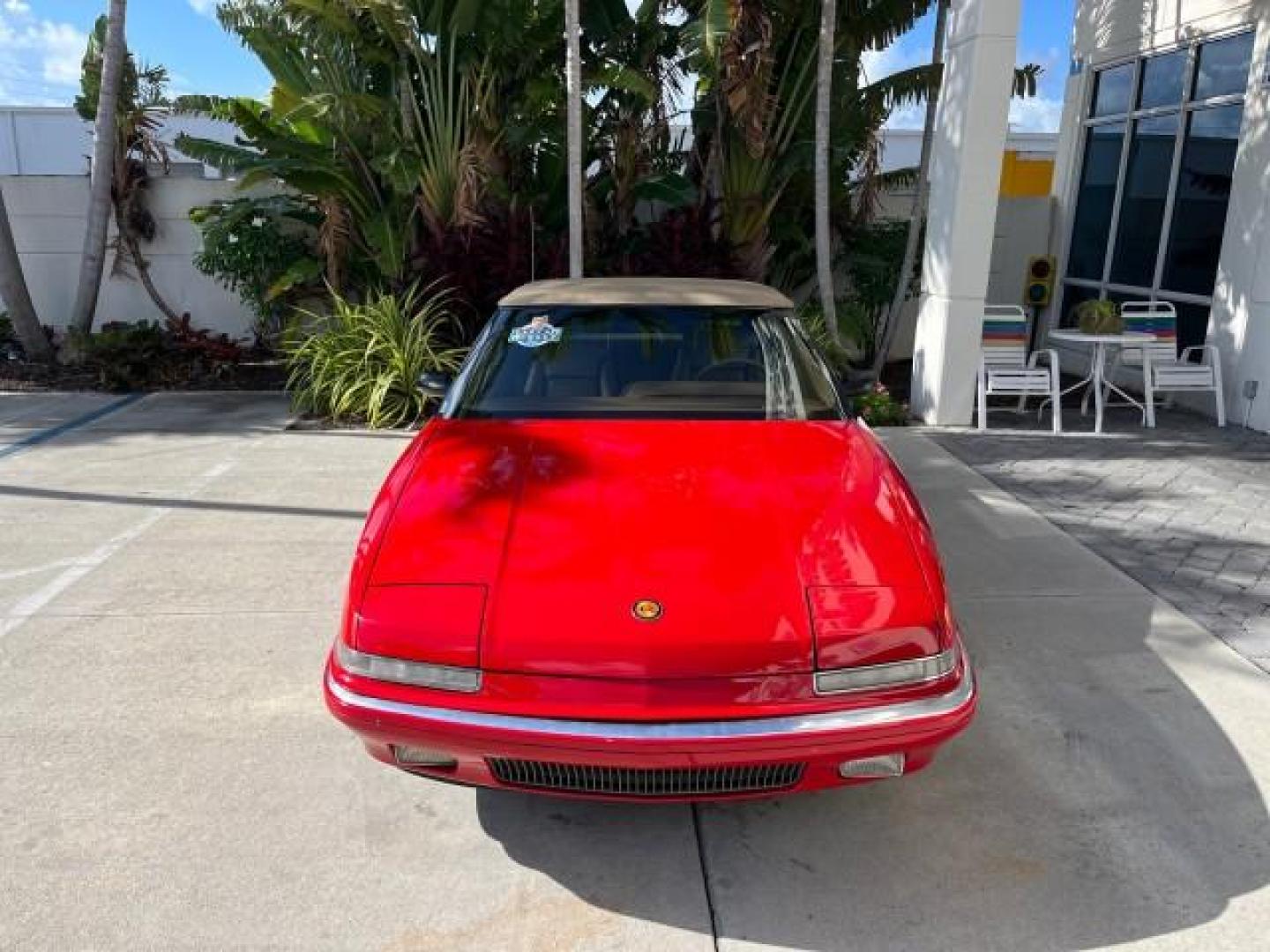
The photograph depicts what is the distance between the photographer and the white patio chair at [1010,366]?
26.4 ft

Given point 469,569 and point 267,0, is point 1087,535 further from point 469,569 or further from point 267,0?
point 267,0

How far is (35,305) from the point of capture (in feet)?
35.9

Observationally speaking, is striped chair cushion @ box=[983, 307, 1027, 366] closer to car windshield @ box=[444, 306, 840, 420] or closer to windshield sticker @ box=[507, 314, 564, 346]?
car windshield @ box=[444, 306, 840, 420]

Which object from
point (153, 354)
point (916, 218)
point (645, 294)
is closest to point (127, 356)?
point (153, 354)

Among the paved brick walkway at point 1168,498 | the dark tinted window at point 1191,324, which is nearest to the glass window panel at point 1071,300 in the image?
the dark tinted window at point 1191,324

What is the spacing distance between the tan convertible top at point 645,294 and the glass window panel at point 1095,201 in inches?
308

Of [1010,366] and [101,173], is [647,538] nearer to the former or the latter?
[1010,366]

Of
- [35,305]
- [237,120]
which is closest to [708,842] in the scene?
[237,120]

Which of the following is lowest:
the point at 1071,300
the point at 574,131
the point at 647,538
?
the point at 647,538

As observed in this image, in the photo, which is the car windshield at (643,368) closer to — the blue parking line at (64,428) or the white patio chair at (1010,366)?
the white patio chair at (1010,366)

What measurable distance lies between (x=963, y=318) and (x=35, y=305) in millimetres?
10442

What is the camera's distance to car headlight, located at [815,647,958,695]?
2.39 m

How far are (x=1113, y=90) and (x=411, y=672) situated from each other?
11.2 meters

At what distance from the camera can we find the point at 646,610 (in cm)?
246
